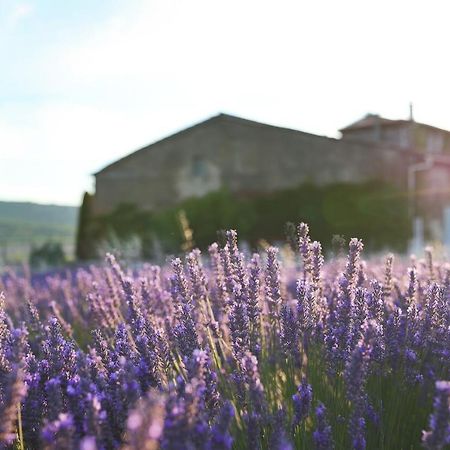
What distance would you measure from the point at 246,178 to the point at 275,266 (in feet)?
66.4

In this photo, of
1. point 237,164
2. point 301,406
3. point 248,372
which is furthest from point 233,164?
point 248,372

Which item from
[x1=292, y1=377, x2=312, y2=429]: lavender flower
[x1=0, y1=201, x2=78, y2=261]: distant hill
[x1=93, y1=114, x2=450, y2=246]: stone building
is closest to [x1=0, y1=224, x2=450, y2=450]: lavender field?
[x1=292, y1=377, x2=312, y2=429]: lavender flower

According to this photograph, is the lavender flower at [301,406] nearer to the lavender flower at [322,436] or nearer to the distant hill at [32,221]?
the lavender flower at [322,436]

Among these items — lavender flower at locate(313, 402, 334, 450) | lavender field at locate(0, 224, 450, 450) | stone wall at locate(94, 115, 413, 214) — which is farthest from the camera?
stone wall at locate(94, 115, 413, 214)

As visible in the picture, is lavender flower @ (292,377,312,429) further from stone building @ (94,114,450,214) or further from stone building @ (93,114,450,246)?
stone building @ (94,114,450,214)

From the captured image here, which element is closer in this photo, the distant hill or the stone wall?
the stone wall

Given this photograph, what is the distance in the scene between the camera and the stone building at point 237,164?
22906 millimetres

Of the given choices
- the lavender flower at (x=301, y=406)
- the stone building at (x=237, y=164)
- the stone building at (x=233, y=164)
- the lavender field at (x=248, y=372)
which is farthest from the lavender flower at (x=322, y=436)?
the stone building at (x=233, y=164)

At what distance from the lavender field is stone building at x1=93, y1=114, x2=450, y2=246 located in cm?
1958

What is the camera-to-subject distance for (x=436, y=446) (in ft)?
5.03

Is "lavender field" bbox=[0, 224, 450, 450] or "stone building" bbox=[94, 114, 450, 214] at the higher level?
"stone building" bbox=[94, 114, 450, 214]

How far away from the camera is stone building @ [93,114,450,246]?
22.9m

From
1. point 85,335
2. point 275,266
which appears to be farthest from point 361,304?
point 85,335

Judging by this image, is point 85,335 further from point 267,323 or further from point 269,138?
point 269,138
